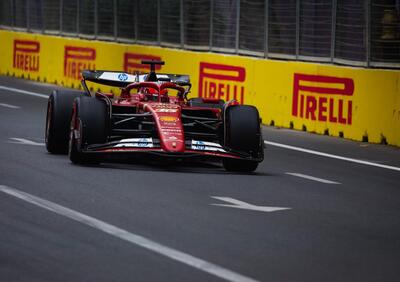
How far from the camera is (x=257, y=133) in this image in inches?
652

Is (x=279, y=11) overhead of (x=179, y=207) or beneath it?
overhead

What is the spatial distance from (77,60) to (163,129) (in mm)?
20023

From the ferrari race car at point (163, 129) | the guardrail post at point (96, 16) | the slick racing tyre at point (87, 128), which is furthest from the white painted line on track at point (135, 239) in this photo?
the guardrail post at point (96, 16)

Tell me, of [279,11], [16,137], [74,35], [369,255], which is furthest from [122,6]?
[369,255]

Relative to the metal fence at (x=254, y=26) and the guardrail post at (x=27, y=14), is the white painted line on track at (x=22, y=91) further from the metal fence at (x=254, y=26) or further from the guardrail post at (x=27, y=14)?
the guardrail post at (x=27, y=14)

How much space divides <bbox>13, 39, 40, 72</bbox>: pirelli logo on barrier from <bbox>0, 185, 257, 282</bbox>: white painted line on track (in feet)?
→ 81.6

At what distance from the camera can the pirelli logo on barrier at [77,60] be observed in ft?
115

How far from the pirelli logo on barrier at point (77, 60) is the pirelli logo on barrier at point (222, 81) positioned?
23.8 feet

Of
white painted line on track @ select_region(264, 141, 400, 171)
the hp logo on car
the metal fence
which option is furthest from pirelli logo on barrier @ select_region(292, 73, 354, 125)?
the hp logo on car

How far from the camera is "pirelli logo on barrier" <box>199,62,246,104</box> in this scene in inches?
1044

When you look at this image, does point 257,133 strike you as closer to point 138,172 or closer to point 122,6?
point 138,172

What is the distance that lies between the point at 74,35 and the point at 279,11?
1112 centimetres

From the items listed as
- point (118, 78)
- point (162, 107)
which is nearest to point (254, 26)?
Answer: point (118, 78)

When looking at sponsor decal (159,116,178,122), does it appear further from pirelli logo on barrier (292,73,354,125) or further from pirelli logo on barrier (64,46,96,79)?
pirelli logo on barrier (64,46,96,79)
